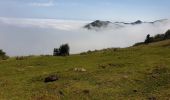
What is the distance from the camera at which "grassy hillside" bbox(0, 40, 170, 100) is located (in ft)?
114

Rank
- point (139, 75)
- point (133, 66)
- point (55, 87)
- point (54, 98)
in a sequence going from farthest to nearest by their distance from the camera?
1. point (133, 66)
2. point (139, 75)
3. point (55, 87)
4. point (54, 98)

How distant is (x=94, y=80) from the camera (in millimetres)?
38969

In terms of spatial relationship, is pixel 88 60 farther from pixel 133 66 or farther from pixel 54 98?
pixel 54 98

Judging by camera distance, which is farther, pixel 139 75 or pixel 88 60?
pixel 88 60

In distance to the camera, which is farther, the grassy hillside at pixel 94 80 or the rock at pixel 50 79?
the rock at pixel 50 79

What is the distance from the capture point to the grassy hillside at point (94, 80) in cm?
3462

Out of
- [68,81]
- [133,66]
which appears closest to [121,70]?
[133,66]

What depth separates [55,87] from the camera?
36.8 m

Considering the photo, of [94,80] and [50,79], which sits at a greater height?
[50,79]

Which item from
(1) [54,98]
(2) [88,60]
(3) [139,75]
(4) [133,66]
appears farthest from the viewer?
(2) [88,60]

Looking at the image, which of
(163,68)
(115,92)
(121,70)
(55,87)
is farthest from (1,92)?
(163,68)

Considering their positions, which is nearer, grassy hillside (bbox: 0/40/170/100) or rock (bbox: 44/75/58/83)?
grassy hillside (bbox: 0/40/170/100)

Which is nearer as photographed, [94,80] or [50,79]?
[94,80]

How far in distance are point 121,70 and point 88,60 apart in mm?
10578
